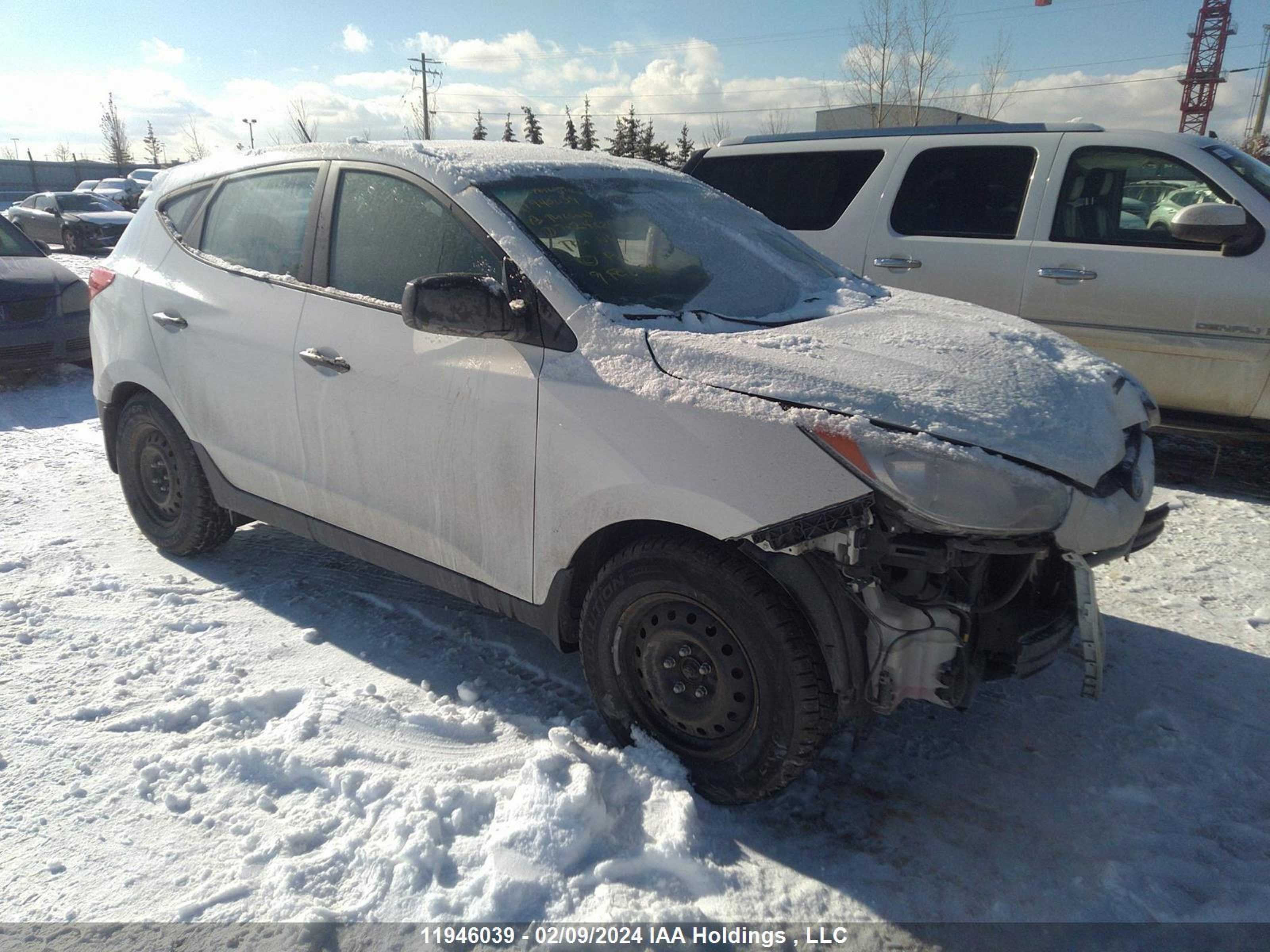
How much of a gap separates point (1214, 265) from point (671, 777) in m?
4.51

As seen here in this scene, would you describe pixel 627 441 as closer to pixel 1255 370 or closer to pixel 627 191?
pixel 627 191

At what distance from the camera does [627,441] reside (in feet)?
8.38

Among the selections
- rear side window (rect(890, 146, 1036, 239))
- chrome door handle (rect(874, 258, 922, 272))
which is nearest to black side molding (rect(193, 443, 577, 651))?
chrome door handle (rect(874, 258, 922, 272))

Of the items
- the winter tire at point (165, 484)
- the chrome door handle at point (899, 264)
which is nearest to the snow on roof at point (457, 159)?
the winter tire at point (165, 484)

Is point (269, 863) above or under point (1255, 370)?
under

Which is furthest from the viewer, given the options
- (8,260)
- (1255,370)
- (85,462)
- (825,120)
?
(825,120)

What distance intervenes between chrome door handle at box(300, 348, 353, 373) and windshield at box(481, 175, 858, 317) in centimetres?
83

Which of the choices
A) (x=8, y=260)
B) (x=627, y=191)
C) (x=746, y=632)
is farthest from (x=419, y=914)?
(x=8, y=260)

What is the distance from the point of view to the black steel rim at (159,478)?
4.25m

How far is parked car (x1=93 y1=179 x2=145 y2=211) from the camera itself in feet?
106

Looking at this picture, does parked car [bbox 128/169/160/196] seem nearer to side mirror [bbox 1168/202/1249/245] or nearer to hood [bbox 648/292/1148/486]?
side mirror [bbox 1168/202/1249/245]

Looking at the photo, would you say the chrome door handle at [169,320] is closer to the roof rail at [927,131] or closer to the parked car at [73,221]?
the roof rail at [927,131]

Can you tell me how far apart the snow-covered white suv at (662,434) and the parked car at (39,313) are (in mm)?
5186

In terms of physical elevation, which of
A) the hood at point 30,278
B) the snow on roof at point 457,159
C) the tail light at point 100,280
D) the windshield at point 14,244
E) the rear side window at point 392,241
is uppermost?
the snow on roof at point 457,159
